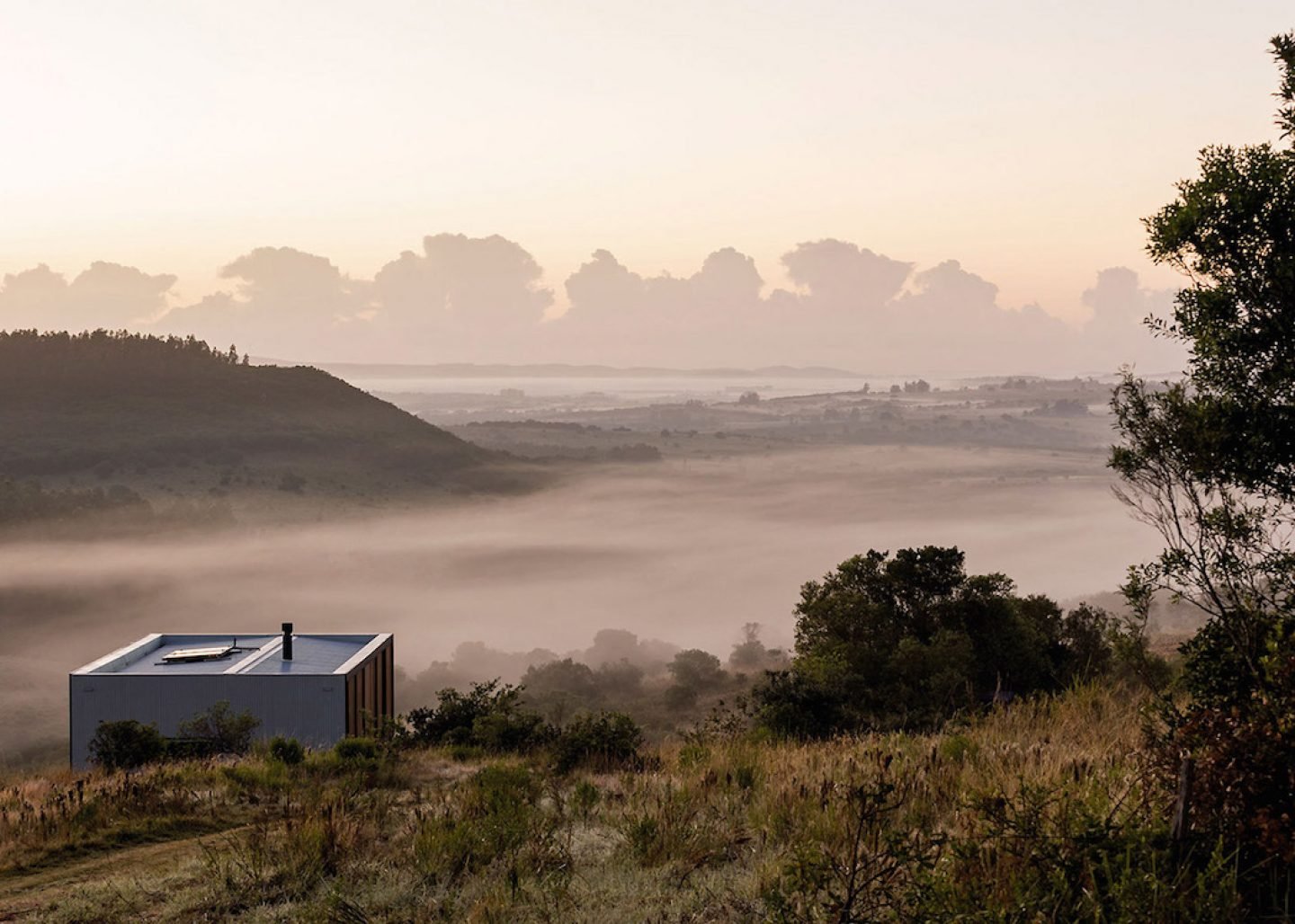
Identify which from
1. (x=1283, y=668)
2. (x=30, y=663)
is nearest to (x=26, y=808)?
(x=1283, y=668)

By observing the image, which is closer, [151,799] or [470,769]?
[151,799]

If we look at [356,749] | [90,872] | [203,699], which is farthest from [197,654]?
[90,872]

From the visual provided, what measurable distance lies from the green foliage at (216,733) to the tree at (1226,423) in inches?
1119

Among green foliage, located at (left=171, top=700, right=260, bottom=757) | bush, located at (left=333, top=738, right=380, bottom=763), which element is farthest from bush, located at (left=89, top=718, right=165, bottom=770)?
bush, located at (left=333, top=738, right=380, bottom=763)

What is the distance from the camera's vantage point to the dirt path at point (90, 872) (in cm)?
852

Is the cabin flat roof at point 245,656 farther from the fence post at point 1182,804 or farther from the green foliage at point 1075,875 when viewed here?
the fence post at point 1182,804

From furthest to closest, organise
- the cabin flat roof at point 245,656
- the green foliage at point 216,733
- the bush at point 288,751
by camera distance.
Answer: the cabin flat roof at point 245,656, the green foliage at point 216,733, the bush at point 288,751

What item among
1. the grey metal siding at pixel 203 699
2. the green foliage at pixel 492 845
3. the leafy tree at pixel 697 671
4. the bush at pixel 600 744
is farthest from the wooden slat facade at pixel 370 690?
the leafy tree at pixel 697 671

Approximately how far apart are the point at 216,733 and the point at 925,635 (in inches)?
1021

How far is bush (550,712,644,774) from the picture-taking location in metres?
15.8

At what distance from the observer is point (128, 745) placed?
29.7 m

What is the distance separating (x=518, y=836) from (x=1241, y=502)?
710 cm

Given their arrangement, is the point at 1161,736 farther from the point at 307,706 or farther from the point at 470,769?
the point at 307,706

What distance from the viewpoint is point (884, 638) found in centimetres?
3850
